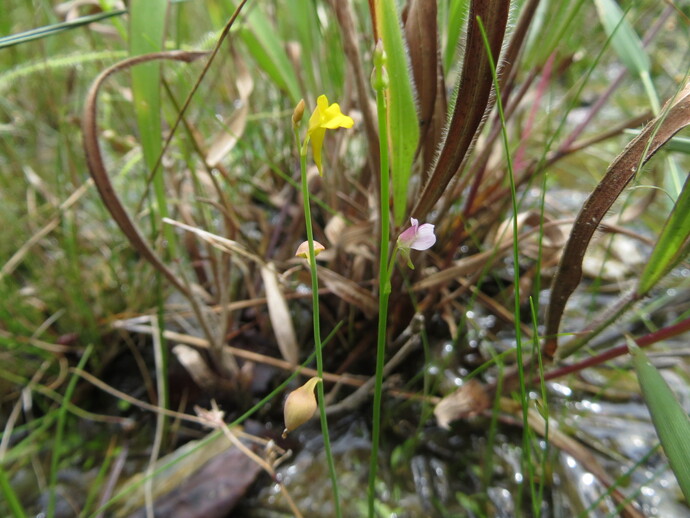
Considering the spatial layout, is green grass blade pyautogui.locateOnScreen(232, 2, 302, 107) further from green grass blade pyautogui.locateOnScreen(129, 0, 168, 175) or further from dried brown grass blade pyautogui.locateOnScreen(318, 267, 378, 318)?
dried brown grass blade pyautogui.locateOnScreen(318, 267, 378, 318)

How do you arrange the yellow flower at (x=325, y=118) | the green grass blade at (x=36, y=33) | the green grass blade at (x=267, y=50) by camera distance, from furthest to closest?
the green grass blade at (x=267, y=50)
the green grass blade at (x=36, y=33)
the yellow flower at (x=325, y=118)

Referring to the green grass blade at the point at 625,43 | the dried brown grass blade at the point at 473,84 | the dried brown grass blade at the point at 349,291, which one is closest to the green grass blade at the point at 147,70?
the dried brown grass blade at the point at 349,291

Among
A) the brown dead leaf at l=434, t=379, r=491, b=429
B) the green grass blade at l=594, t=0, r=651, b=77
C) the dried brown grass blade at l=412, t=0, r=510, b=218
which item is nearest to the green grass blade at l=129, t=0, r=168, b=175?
the dried brown grass blade at l=412, t=0, r=510, b=218

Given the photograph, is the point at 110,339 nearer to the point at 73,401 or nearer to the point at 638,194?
the point at 73,401

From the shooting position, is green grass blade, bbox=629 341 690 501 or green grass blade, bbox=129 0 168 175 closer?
green grass blade, bbox=629 341 690 501

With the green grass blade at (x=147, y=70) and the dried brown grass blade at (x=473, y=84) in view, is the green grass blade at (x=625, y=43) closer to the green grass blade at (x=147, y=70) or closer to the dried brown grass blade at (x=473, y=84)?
the dried brown grass blade at (x=473, y=84)
